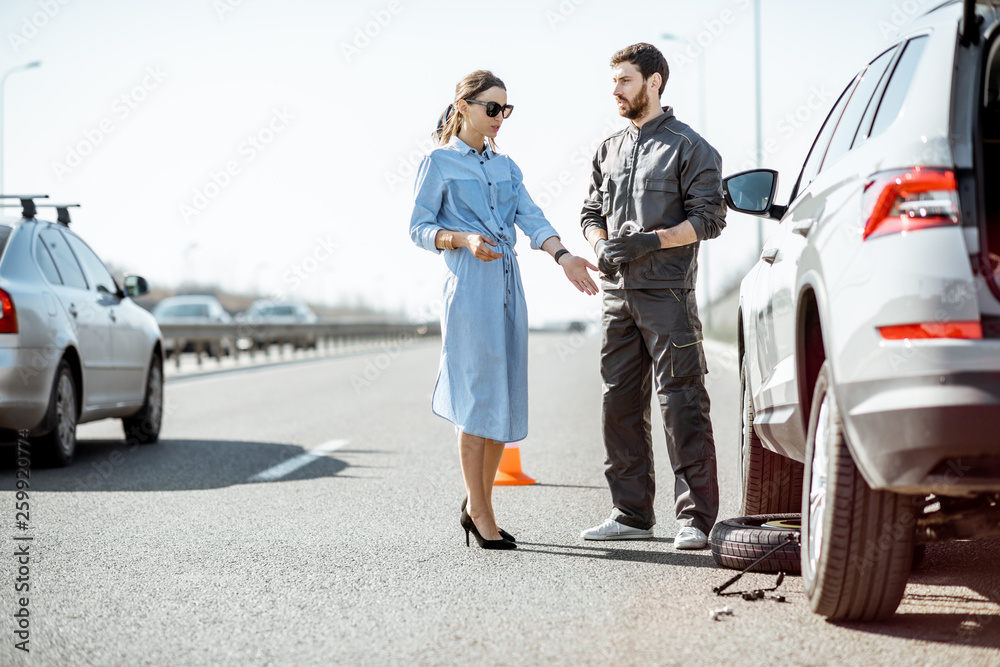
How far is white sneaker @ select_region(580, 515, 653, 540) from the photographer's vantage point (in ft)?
17.8

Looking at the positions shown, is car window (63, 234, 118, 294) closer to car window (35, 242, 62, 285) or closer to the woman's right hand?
car window (35, 242, 62, 285)

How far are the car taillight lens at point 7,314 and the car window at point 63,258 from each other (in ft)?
3.44

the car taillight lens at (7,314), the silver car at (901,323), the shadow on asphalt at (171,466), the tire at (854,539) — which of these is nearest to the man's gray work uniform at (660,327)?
the silver car at (901,323)

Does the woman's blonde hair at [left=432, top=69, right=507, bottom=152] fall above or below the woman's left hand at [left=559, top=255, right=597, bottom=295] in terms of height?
above

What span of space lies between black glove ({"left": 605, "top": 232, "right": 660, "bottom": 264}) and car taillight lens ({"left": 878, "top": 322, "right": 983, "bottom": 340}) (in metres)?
2.24

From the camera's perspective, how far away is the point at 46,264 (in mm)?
8508

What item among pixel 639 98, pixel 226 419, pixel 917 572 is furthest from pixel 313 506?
pixel 226 419

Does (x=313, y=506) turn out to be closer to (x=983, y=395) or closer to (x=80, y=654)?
(x=80, y=654)

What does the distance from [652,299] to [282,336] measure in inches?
1303

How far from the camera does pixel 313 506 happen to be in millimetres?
6594

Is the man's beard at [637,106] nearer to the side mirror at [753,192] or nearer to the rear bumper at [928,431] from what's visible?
the side mirror at [753,192]

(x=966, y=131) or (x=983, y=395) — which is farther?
(x=966, y=131)

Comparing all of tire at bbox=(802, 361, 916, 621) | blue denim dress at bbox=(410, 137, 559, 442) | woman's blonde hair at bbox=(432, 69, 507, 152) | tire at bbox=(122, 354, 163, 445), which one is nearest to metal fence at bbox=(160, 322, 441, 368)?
tire at bbox=(122, 354, 163, 445)

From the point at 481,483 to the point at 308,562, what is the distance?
Result: 2.70 feet
